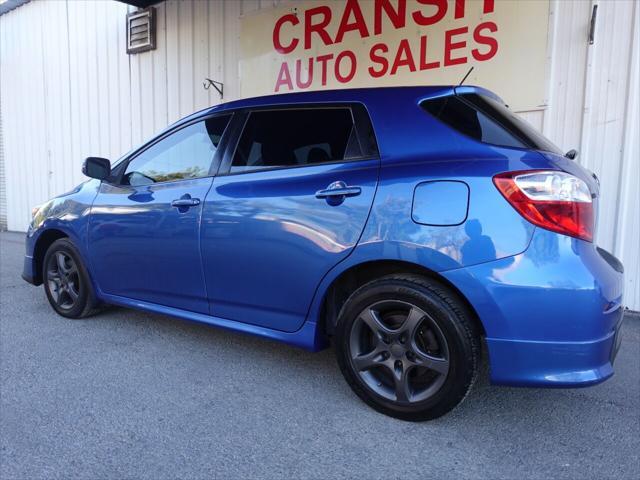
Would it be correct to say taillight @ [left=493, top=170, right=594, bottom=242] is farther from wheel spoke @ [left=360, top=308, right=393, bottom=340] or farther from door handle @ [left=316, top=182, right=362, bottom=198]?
wheel spoke @ [left=360, top=308, right=393, bottom=340]

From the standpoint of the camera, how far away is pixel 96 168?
3436 mm

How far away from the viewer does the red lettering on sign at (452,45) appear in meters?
4.66

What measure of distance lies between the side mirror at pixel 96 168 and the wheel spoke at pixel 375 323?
234 centimetres

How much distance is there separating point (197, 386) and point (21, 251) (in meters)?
6.39

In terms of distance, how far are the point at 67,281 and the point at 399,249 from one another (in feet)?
9.82

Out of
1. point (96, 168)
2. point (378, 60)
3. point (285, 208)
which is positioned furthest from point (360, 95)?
point (378, 60)

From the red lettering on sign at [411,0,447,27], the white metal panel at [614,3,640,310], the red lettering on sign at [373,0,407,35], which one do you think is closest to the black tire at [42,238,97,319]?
the red lettering on sign at [373,0,407,35]

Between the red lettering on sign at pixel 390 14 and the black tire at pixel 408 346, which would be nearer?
the black tire at pixel 408 346

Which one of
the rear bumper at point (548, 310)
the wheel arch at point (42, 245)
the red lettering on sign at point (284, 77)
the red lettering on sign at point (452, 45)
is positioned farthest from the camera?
the red lettering on sign at point (284, 77)

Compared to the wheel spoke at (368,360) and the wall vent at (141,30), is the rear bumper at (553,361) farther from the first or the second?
the wall vent at (141,30)

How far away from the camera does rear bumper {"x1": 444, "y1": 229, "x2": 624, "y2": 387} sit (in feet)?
6.31

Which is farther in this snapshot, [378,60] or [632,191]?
[378,60]

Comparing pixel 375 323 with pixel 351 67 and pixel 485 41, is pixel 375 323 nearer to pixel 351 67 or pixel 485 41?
pixel 485 41

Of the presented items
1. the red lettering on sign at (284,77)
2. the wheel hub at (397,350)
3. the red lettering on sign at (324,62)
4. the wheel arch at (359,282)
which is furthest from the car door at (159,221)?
the red lettering on sign at (284,77)
